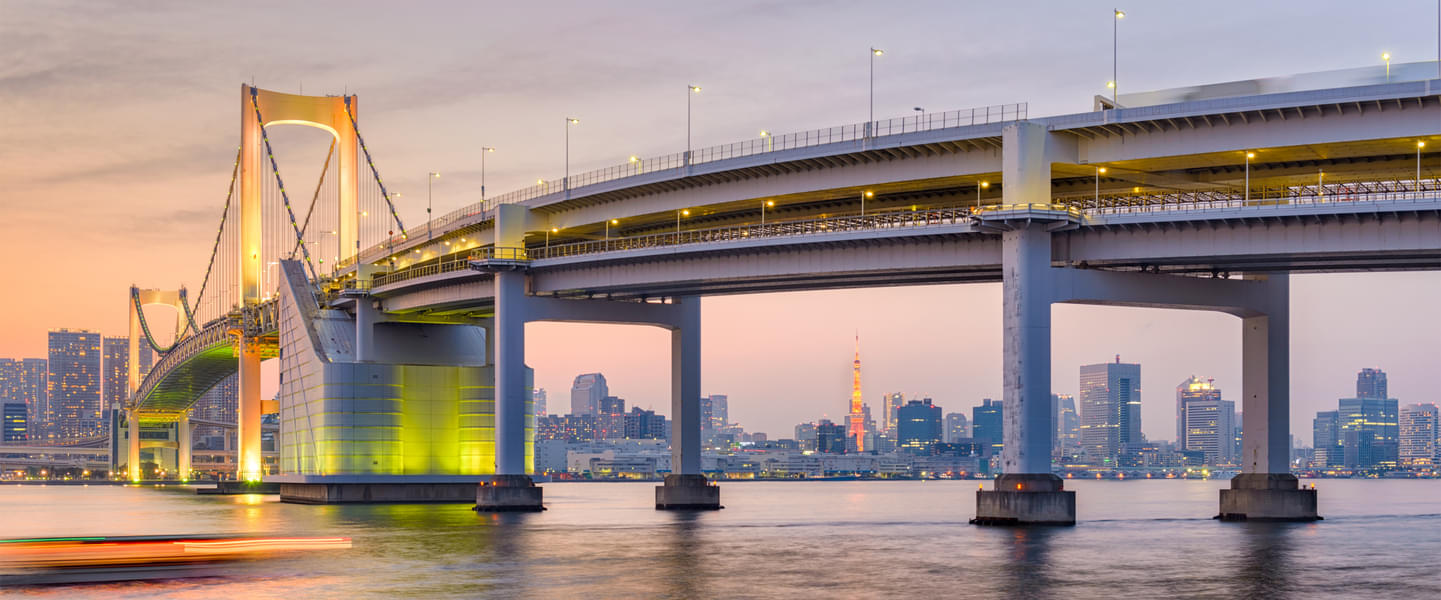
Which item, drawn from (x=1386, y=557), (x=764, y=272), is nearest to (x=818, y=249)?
(x=764, y=272)

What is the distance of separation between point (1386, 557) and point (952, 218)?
27271 millimetres

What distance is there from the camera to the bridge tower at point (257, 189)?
137125mm

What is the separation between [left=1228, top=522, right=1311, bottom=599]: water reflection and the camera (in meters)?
40.2

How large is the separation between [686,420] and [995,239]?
97.1 ft

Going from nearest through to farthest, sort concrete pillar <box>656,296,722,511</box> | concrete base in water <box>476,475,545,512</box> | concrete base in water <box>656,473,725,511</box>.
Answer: concrete base in water <box>476,475,545,512</box> → concrete pillar <box>656,296,722,511</box> → concrete base in water <box>656,473,725,511</box>

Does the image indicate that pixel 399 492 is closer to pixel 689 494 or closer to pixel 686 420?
pixel 689 494

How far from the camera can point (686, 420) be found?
303ft

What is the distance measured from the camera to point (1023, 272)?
63.7 metres

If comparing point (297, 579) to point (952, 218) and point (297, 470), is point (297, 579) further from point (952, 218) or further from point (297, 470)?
point (297, 470)

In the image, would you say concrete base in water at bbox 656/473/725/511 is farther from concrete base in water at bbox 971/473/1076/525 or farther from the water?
concrete base in water at bbox 971/473/1076/525

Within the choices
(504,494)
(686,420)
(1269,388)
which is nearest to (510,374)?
(504,494)

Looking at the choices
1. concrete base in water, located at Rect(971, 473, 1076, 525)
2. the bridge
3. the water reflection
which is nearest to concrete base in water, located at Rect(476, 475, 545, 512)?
the bridge

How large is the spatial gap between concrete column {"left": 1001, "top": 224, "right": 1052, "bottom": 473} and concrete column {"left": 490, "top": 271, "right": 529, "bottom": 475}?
31144 mm

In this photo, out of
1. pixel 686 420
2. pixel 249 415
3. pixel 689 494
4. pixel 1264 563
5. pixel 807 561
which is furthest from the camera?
pixel 249 415
